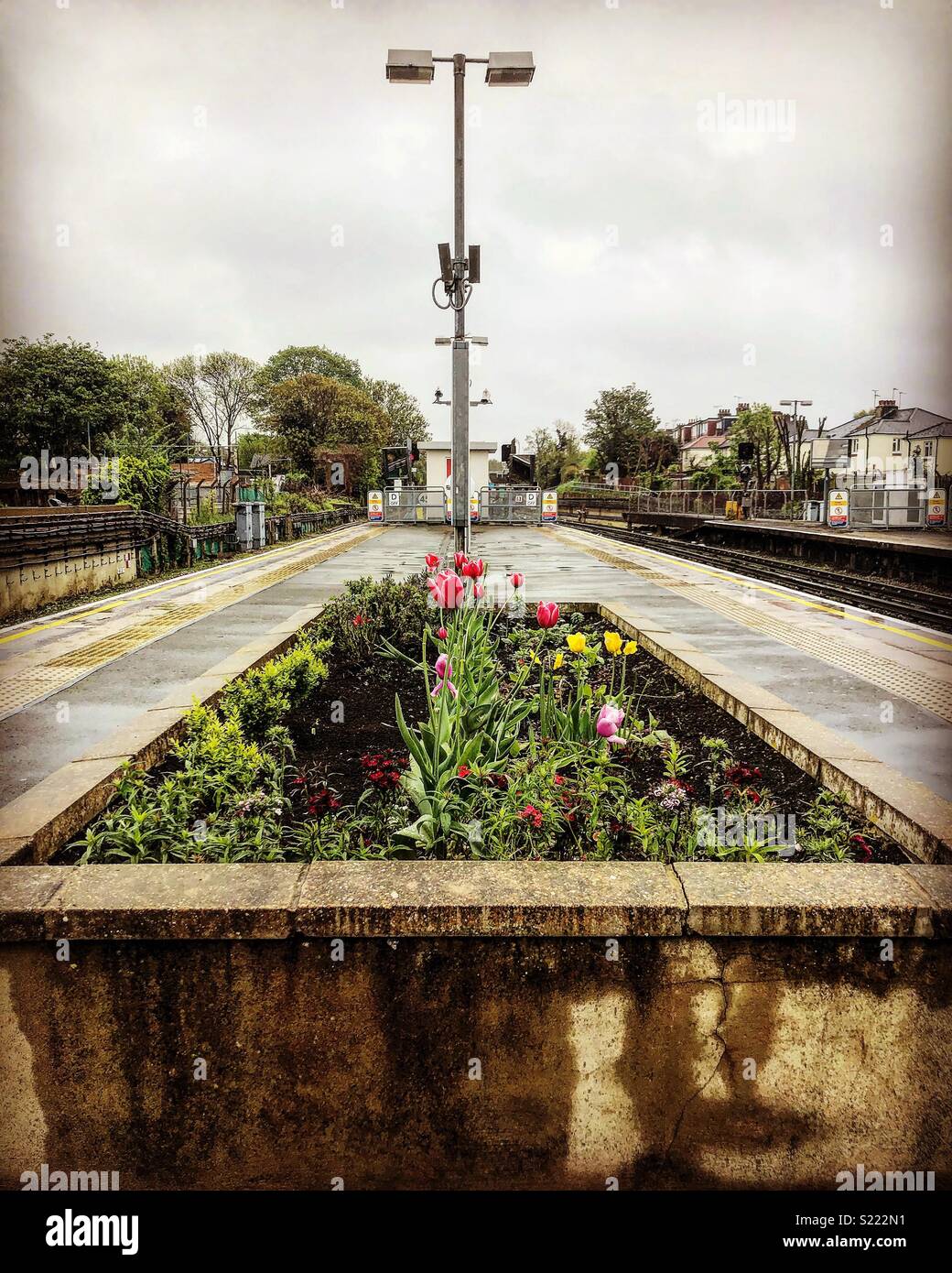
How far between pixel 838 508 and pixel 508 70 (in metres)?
18.7

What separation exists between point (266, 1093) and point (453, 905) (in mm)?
621

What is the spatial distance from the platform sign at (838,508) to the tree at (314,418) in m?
33.6

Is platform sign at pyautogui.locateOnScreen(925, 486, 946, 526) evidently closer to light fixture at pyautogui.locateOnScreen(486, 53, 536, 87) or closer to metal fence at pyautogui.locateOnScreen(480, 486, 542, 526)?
metal fence at pyautogui.locateOnScreen(480, 486, 542, 526)

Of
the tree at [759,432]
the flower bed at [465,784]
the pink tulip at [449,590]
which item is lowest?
the flower bed at [465,784]

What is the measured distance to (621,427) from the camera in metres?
83.2

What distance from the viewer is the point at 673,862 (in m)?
2.17

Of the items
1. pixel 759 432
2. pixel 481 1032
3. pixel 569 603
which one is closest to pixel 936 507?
pixel 569 603

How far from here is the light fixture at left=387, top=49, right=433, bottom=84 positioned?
165 inches

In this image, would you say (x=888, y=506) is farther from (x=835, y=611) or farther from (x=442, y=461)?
(x=442, y=461)

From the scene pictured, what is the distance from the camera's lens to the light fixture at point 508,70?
→ 27.4 feet

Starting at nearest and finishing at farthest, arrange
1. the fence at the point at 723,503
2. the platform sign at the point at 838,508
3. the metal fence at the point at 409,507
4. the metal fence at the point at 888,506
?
the platform sign at the point at 838,508 → the metal fence at the point at 888,506 → the metal fence at the point at 409,507 → the fence at the point at 723,503

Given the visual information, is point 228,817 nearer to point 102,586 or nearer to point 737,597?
point 737,597

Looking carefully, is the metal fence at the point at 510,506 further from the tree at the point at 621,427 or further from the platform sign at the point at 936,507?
the tree at the point at 621,427

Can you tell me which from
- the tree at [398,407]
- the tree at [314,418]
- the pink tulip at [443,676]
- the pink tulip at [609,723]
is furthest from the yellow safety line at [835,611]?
the tree at [398,407]
